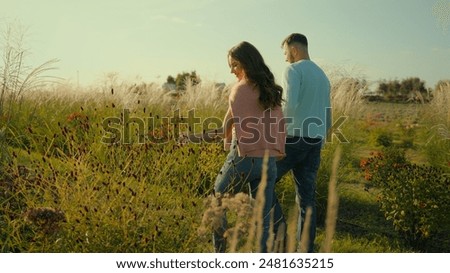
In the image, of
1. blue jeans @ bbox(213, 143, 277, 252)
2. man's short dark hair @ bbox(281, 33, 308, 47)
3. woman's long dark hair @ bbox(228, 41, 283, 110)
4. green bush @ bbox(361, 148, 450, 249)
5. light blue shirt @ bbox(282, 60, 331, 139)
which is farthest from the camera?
green bush @ bbox(361, 148, 450, 249)

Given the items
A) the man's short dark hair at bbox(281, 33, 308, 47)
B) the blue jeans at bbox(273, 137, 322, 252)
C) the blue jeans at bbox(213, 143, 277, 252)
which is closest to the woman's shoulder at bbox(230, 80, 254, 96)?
the blue jeans at bbox(213, 143, 277, 252)

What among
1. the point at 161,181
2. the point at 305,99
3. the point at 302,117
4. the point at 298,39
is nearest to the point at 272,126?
the point at 302,117

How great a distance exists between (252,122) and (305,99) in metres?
0.75

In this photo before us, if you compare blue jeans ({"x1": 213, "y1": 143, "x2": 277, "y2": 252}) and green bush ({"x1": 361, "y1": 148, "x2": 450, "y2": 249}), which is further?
green bush ({"x1": 361, "y1": 148, "x2": 450, "y2": 249})

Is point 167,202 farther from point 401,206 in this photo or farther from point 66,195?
point 401,206

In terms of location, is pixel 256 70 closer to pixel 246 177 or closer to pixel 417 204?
pixel 246 177

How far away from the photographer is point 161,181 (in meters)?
6.18

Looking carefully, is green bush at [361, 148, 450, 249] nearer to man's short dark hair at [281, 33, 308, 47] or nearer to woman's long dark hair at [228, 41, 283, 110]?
man's short dark hair at [281, 33, 308, 47]

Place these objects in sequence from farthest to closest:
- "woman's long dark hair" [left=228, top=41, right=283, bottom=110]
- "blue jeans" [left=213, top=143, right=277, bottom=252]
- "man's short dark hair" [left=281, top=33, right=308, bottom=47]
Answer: "man's short dark hair" [left=281, top=33, right=308, bottom=47] < "blue jeans" [left=213, top=143, right=277, bottom=252] < "woman's long dark hair" [left=228, top=41, right=283, bottom=110]

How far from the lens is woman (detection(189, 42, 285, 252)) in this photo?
14.1ft

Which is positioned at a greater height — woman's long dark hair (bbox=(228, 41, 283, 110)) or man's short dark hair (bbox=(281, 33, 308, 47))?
man's short dark hair (bbox=(281, 33, 308, 47))

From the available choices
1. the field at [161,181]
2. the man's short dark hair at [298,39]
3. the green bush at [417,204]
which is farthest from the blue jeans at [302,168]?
the green bush at [417,204]
